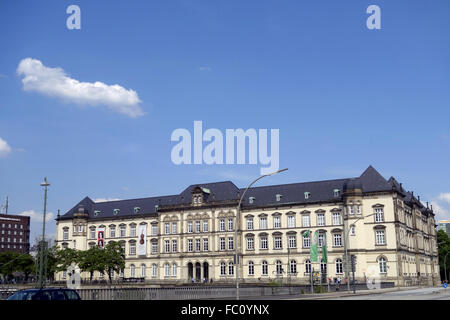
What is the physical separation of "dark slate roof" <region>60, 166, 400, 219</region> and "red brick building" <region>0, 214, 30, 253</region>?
255ft

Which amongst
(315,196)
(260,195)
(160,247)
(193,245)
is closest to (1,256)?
(160,247)

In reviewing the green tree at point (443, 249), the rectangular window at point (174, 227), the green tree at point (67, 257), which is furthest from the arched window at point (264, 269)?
the green tree at point (443, 249)

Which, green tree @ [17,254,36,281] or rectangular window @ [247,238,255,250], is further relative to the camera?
green tree @ [17,254,36,281]

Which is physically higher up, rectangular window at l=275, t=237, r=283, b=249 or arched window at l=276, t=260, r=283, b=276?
rectangular window at l=275, t=237, r=283, b=249

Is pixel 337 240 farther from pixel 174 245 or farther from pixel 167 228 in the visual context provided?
pixel 167 228

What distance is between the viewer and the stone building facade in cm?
7775

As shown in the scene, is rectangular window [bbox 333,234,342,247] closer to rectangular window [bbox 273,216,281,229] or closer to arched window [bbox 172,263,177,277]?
rectangular window [bbox 273,216,281,229]

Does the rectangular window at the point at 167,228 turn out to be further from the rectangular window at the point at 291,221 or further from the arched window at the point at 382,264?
the arched window at the point at 382,264

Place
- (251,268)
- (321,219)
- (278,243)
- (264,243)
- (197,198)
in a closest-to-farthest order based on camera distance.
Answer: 1. (321,219)
2. (278,243)
3. (264,243)
4. (251,268)
5. (197,198)

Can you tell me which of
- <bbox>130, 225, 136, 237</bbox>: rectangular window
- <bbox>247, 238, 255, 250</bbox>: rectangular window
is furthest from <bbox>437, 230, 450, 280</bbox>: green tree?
<bbox>130, 225, 136, 237</bbox>: rectangular window

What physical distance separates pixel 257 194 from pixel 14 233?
376 ft

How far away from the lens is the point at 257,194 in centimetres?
9006

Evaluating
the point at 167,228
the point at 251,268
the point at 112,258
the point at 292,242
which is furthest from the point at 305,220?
the point at 112,258

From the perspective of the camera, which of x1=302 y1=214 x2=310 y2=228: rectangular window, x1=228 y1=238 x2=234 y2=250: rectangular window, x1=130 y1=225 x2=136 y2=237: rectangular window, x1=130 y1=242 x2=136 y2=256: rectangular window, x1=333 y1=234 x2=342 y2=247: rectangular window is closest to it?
x1=333 y1=234 x2=342 y2=247: rectangular window
